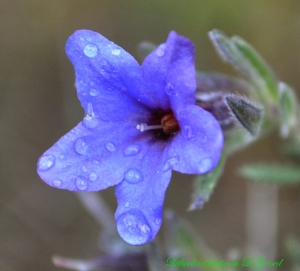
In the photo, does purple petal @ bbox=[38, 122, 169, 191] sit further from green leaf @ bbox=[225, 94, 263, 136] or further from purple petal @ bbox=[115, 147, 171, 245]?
green leaf @ bbox=[225, 94, 263, 136]

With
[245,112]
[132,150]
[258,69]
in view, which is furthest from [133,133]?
[258,69]

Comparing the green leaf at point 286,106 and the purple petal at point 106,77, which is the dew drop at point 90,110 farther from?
the green leaf at point 286,106

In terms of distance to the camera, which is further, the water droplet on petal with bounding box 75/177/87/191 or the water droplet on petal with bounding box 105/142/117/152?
the water droplet on petal with bounding box 105/142/117/152

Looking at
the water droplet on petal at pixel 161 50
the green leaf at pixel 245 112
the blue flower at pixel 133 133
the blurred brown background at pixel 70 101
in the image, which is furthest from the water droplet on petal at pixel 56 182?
the blurred brown background at pixel 70 101

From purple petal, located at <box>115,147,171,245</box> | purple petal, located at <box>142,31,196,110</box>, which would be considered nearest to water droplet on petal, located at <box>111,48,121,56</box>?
purple petal, located at <box>142,31,196,110</box>

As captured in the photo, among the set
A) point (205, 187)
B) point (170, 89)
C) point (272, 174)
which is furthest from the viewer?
point (272, 174)

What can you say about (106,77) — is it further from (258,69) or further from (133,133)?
(258,69)

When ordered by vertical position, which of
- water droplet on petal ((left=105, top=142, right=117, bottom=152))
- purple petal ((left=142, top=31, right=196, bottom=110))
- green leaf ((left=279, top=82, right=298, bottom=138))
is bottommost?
green leaf ((left=279, top=82, right=298, bottom=138))
